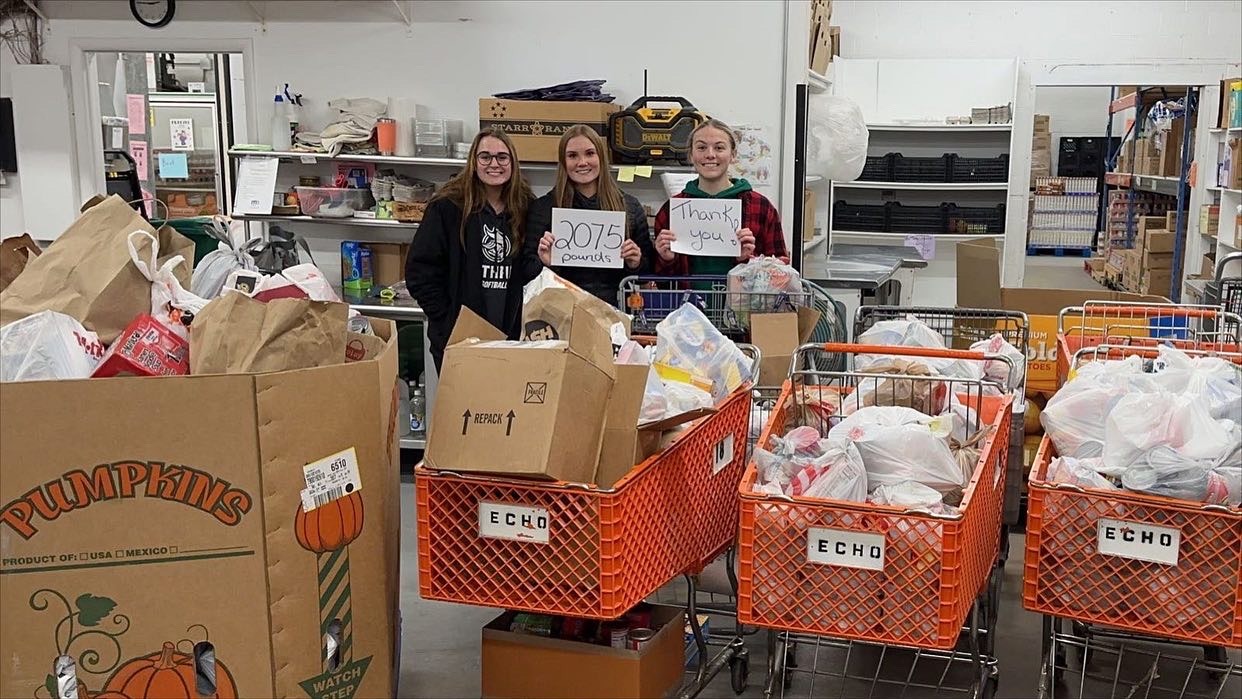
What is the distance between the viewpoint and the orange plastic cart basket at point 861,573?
2.35 meters

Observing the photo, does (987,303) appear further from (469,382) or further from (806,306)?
(469,382)

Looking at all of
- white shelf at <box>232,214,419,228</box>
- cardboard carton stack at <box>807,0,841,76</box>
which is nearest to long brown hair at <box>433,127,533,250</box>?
white shelf at <box>232,214,419,228</box>

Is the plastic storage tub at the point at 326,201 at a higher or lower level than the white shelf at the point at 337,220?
higher

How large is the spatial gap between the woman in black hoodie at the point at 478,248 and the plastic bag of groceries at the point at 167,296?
1805mm

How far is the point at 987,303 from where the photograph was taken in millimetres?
5086

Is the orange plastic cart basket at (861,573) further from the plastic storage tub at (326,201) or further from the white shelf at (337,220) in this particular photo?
the plastic storage tub at (326,201)

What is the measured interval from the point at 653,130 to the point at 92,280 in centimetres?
289

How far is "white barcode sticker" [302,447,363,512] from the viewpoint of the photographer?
2.36 m

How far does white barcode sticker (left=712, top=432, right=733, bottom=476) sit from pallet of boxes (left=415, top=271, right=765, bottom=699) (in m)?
0.01

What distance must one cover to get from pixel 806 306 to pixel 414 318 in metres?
2.25

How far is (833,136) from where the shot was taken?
19.0 ft

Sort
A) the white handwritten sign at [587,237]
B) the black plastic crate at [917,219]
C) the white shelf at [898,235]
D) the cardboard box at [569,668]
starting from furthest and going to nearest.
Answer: the black plastic crate at [917,219], the white shelf at [898,235], the white handwritten sign at [587,237], the cardboard box at [569,668]

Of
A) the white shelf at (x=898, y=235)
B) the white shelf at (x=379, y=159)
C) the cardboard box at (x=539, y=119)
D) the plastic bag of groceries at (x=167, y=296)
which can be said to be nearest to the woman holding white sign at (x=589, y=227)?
the cardboard box at (x=539, y=119)

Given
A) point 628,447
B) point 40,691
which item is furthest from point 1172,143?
point 40,691
